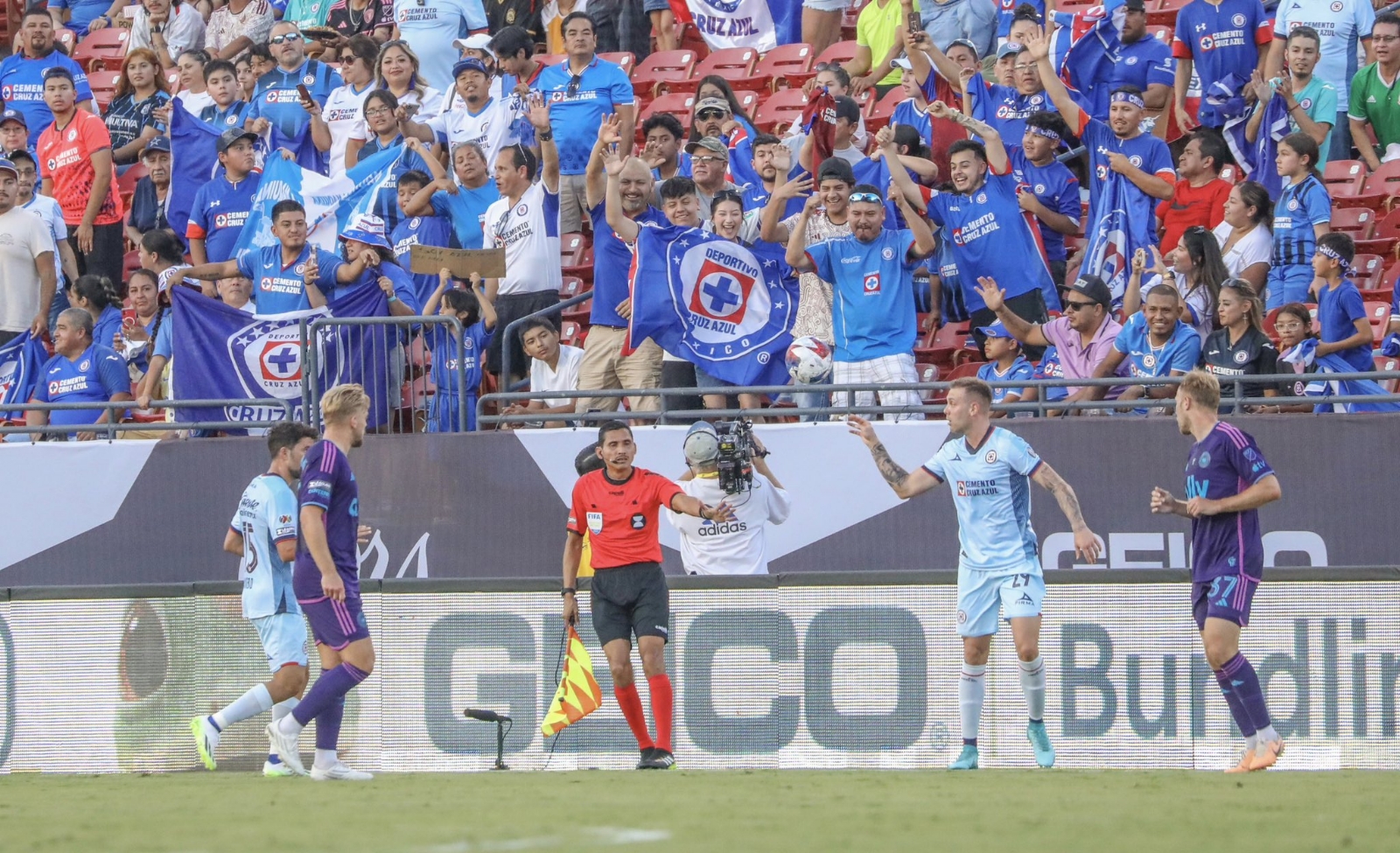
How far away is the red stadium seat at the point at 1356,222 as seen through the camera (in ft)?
43.9

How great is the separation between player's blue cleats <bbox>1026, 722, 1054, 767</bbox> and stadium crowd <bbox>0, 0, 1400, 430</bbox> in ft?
9.08

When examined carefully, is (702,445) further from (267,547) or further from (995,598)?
(267,547)

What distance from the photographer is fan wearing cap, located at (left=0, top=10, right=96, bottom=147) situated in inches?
731

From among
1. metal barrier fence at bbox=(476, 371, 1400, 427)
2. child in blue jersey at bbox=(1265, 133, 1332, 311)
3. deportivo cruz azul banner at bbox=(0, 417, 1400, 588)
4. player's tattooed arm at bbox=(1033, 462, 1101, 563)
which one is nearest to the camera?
player's tattooed arm at bbox=(1033, 462, 1101, 563)

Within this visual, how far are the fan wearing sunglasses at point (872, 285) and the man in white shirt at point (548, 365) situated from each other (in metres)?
1.91

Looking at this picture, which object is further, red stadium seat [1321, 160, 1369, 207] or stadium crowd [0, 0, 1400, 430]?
red stadium seat [1321, 160, 1369, 207]

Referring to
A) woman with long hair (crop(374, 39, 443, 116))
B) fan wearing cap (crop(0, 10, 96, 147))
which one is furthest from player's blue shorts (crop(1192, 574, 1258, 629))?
fan wearing cap (crop(0, 10, 96, 147))

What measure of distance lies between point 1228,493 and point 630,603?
3.37 meters

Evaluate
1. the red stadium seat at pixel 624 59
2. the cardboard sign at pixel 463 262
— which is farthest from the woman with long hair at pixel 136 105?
the cardboard sign at pixel 463 262

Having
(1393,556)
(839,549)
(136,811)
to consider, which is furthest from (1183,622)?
(136,811)

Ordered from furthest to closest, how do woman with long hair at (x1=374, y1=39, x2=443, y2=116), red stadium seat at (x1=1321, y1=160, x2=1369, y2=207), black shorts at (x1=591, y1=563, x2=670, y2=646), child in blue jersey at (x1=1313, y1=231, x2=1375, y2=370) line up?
1. woman with long hair at (x1=374, y1=39, x2=443, y2=116)
2. red stadium seat at (x1=1321, y1=160, x2=1369, y2=207)
3. child in blue jersey at (x1=1313, y1=231, x2=1375, y2=370)
4. black shorts at (x1=591, y1=563, x2=670, y2=646)

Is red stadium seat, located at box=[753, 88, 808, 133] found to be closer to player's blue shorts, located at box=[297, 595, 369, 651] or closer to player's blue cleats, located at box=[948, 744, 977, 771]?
player's blue cleats, located at box=[948, 744, 977, 771]

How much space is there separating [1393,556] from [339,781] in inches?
259

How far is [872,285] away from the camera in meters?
12.5
